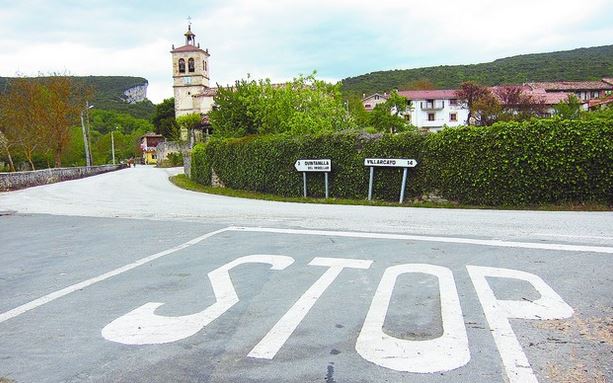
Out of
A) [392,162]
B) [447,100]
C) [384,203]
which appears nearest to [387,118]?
[447,100]

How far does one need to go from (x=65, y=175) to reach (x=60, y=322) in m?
35.6

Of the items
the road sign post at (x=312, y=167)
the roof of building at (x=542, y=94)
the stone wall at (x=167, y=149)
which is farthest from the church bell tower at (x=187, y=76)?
the road sign post at (x=312, y=167)

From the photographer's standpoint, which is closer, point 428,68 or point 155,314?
point 155,314


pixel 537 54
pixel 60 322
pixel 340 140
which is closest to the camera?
pixel 60 322

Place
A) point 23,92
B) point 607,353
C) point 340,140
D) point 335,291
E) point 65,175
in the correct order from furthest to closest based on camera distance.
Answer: point 23,92 < point 65,175 < point 340,140 < point 335,291 < point 607,353

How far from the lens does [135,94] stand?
480 ft

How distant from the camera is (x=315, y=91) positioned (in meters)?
28.7

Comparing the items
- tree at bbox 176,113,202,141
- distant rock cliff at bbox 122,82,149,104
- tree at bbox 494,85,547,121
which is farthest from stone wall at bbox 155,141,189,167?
distant rock cliff at bbox 122,82,149,104

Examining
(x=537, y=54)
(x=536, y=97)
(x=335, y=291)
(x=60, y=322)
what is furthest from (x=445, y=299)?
(x=537, y=54)

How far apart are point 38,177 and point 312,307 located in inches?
1221

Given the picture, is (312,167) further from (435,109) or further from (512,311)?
(435,109)

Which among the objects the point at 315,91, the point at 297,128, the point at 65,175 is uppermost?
the point at 315,91

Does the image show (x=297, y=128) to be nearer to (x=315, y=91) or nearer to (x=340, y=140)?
(x=315, y=91)

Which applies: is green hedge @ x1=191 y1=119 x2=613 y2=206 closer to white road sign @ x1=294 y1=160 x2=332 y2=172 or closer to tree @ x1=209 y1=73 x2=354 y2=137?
white road sign @ x1=294 y1=160 x2=332 y2=172
